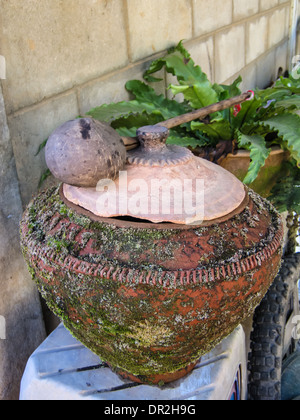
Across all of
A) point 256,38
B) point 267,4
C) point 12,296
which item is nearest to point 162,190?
point 12,296

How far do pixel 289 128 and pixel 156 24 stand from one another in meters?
0.98

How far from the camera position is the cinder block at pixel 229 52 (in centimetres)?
321

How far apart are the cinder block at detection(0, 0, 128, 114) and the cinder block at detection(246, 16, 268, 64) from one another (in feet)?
7.01

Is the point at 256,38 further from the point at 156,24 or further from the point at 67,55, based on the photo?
the point at 67,55

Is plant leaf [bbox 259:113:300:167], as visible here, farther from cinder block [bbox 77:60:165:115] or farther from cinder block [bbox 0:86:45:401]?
cinder block [bbox 0:86:45:401]

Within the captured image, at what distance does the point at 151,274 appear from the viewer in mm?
1077

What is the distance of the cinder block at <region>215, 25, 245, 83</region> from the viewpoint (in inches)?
126

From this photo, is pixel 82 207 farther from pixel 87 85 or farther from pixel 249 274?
pixel 87 85

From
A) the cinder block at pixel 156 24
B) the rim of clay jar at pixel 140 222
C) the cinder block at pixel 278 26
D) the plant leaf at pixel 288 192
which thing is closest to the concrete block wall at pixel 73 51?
the cinder block at pixel 156 24

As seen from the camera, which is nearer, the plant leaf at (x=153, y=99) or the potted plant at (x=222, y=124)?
the potted plant at (x=222, y=124)

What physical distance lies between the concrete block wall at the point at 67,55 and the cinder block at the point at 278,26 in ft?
5.93

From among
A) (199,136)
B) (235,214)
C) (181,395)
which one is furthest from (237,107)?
(181,395)

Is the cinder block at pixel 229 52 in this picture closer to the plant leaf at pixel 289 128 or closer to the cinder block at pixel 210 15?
the cinder block at pixel 210 15

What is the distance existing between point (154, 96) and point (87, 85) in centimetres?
46
